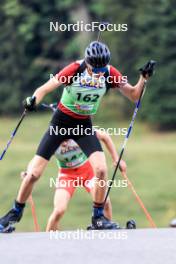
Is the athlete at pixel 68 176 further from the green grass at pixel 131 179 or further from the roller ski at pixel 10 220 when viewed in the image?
the green grass at pixel 131 179

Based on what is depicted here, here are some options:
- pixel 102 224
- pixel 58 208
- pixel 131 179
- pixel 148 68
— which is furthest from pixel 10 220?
pixel 131 179

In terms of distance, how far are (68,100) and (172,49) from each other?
31.2 meters

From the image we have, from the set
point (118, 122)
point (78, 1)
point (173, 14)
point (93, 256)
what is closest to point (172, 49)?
point (173, 14)

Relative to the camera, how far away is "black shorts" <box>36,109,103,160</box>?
10773 millimetres

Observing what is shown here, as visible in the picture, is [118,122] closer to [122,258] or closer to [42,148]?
[42,148]

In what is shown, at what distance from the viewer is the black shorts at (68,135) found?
424 inches

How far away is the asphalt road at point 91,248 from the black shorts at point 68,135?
156cm

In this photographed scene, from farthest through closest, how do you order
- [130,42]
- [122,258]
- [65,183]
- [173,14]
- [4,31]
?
[4,31]
[130,42]
[173,14]
[65,183]
[122,258]

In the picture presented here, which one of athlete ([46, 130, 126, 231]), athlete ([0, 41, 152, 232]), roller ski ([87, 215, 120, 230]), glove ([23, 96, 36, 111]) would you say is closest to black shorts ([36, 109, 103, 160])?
athlete ([0, 41, 152, 232])

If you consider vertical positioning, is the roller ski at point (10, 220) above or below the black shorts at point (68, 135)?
below

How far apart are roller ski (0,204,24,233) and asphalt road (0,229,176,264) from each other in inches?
50.5

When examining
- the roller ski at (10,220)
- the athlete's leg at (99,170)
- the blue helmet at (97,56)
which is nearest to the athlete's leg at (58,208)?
the roller ski at (10,220)

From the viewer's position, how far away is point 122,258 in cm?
752

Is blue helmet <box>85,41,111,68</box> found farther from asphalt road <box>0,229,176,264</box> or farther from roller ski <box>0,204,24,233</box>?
asphalt road <box>0,229,176,264</box>
